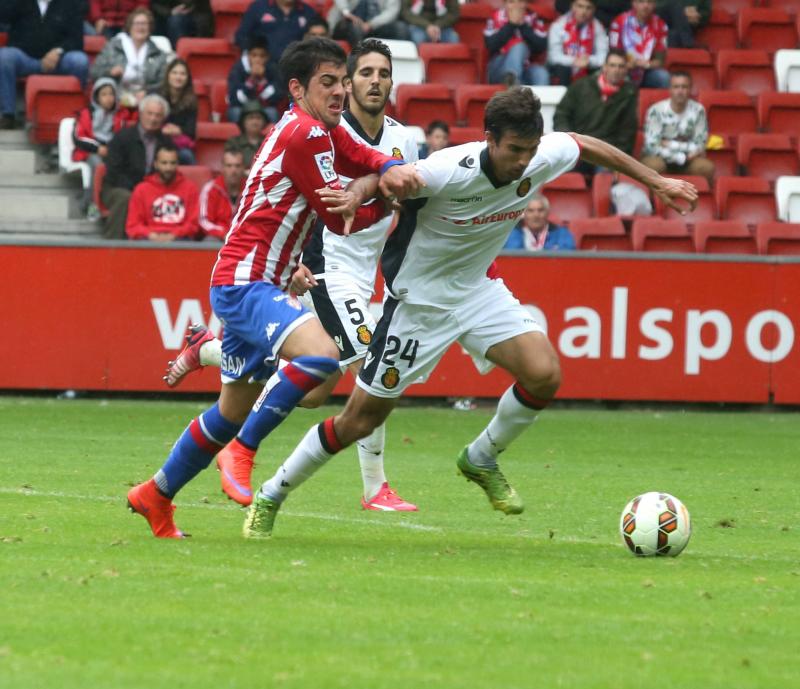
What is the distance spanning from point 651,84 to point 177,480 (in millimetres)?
13130

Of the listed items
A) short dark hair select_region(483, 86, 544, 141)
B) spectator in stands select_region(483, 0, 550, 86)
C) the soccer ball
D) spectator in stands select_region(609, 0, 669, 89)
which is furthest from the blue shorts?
spectator in stands select_region(609, 0, 669, 89)

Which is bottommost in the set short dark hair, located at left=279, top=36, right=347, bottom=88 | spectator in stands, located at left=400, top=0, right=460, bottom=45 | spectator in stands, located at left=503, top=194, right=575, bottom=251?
spectator in stands, located at left=503, top=194, right=575, bottom=251

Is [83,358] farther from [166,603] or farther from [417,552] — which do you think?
[166,603]

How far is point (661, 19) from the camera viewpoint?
19562 millimetres

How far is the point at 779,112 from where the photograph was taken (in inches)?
755

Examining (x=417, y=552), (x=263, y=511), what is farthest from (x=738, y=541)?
(x=263, y=511)

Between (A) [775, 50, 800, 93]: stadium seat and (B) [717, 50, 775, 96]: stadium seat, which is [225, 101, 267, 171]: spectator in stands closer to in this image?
(B) [717, 50, 775, 96]: stadium seat

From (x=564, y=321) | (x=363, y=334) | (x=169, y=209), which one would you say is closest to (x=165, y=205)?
(x=169, y=209)

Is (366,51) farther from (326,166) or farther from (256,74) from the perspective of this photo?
(256,74)

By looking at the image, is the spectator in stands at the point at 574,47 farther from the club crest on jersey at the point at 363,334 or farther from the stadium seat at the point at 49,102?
the club crest on jersey at the point at 363,334

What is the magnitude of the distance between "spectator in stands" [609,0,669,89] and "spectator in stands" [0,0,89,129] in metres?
6.24

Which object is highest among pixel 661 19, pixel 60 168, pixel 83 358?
pixel 661 19

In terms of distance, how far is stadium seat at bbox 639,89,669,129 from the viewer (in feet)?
61.0

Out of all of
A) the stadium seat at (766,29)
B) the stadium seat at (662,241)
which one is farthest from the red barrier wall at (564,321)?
the stadium seat at (766,29)
